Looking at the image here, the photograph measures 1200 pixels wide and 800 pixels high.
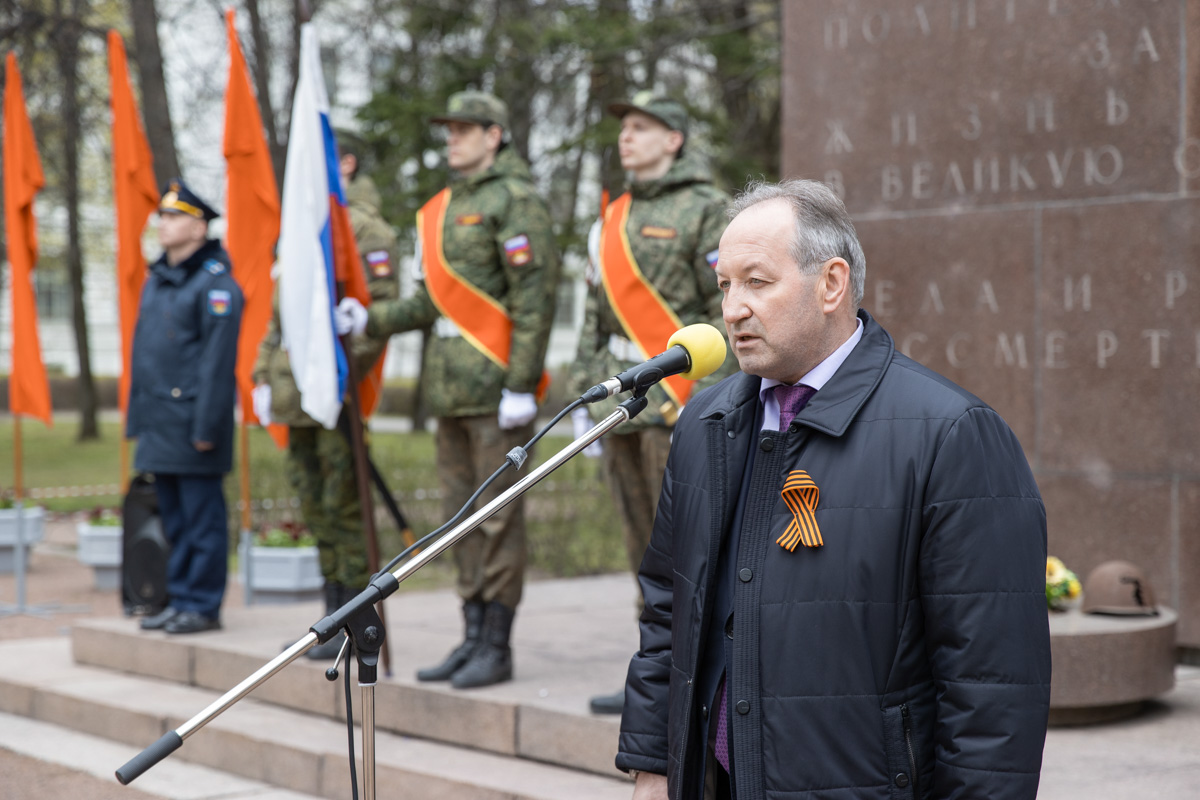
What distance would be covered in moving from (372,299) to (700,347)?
13.5 feet

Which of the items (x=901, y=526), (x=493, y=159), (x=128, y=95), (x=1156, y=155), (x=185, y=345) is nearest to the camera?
(x=901, y=526)

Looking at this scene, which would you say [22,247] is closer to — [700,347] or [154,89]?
[154,89]

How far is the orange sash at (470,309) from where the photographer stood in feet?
18.6

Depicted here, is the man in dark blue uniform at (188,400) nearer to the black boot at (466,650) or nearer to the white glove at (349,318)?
the white glove at (349,318)

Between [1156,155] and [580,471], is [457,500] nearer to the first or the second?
[1156,155]

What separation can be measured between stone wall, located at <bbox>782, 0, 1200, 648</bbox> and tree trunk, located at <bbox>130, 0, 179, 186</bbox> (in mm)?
8311

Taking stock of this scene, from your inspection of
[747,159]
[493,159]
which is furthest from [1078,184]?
[747,159]

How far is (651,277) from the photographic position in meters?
5.19

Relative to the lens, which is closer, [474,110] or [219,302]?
[474,110]

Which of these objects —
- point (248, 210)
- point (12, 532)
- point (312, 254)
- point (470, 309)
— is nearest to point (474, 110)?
point (470, 309)

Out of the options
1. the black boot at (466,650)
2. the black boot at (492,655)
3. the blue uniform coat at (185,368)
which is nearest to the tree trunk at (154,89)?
the blue uniform coat at (185,368)

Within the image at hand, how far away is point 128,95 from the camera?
9156 millimetres

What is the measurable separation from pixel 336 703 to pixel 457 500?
1.06 metres

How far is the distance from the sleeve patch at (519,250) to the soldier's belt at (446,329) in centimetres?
37
